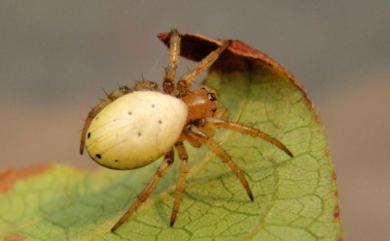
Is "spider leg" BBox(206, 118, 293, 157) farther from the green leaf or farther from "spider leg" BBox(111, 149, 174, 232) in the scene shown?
"spider leg" BBox(111, 149, 174, 232)

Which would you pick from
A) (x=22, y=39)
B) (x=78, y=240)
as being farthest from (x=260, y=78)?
(x=22, y=39)

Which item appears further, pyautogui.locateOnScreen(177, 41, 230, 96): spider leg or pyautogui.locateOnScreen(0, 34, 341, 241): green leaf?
pyautogui.locateOnScreen(177, 41, 230, 96): spider leg

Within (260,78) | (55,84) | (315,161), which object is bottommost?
(55,84)

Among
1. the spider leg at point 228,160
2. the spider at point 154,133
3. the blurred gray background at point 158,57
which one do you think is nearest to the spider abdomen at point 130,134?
the spider at point 154,133

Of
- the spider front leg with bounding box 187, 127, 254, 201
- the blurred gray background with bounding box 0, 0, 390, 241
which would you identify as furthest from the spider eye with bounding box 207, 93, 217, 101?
the blurred gray background with bounding box 0, 0, 390, 241

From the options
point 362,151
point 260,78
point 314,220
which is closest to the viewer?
point 314,220

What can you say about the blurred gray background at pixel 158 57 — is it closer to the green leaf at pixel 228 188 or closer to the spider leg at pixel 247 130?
the green leaf at pixel 228 188

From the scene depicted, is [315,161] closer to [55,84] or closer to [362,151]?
[362,151]
